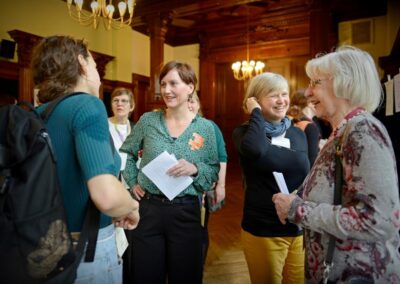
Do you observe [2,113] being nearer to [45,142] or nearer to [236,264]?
[45,142]

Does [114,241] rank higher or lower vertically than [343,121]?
lower

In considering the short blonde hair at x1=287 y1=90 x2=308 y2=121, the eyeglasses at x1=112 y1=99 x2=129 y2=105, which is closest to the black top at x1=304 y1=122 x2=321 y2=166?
the short blonde hair at x1=287 y1=90 x2=308 y2=121

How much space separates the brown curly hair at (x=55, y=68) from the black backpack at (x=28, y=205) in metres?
0.18

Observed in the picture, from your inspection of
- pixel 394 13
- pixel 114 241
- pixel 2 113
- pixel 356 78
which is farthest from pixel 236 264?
pixel 394 13

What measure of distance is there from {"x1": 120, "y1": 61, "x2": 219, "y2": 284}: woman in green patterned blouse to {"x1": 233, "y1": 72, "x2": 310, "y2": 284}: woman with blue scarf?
24cm

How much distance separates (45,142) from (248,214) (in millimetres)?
1142

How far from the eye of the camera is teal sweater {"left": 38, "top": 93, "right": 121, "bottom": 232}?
35.1 inches

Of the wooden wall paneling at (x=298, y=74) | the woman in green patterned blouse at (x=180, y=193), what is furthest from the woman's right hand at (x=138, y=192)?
the wooden wall paneling at (x=298, y=74)

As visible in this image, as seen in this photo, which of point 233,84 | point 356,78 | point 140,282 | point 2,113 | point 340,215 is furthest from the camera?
point 233,84

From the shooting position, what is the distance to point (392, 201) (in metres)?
0.90

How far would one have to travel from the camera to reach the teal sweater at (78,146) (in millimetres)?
891

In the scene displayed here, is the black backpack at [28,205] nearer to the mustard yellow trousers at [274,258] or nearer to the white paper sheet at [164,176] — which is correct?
the white paper sheet at [164,176]

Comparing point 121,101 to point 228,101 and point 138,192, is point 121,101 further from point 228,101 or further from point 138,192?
point 228,101

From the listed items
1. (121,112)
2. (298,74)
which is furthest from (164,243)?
(298,74)
